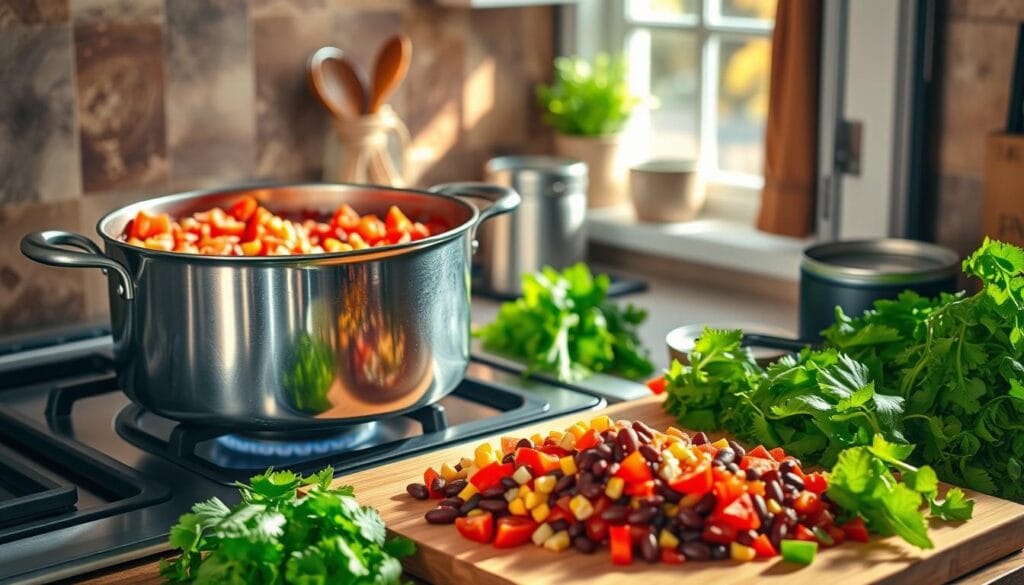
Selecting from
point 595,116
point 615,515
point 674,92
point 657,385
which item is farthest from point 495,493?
point 674,92

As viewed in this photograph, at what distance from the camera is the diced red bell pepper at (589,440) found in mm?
1332

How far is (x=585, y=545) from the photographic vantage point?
1.25 m

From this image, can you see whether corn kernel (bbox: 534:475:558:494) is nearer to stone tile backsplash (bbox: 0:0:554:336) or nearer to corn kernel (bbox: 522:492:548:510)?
corn kernel (bbox: 522:492:548:510)

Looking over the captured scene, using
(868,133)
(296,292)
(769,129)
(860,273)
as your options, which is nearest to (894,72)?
(868,133)

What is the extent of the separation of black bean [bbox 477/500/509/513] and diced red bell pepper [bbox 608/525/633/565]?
11 cm

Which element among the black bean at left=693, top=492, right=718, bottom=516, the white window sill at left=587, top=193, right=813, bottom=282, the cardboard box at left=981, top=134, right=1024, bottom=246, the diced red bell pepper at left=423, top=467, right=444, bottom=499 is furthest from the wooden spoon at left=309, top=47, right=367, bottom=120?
the black bean at left=693, top=492, right=718, bottom=516

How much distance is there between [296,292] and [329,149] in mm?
996

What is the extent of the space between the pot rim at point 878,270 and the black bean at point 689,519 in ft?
2.19

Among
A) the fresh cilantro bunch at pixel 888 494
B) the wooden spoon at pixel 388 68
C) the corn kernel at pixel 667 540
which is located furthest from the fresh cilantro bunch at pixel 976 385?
the wooden spoon at pixel 388 68

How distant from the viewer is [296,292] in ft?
4.84

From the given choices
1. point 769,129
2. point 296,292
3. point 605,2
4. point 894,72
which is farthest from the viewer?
point 605,2

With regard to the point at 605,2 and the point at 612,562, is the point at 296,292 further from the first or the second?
the point at 605,2

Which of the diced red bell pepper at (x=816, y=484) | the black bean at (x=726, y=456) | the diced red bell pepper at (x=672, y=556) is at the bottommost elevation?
the diced red bell pepper at (x=672, y=556)

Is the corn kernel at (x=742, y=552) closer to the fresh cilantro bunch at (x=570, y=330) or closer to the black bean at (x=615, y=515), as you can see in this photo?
the black bean at (x=615, y=515)
